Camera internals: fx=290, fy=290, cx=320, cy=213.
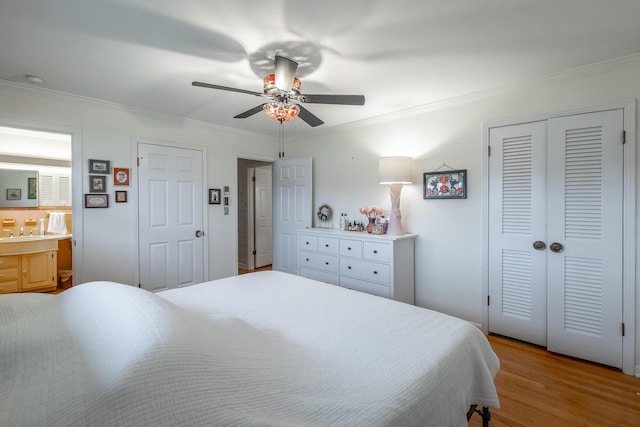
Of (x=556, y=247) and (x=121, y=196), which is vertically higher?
(x=121, y=196)

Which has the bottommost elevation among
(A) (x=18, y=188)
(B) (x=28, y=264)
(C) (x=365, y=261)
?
(B) (x=28, y=264)

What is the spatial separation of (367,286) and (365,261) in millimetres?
270

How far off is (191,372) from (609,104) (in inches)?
126

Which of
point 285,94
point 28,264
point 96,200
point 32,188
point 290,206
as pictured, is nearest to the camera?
point 285,94

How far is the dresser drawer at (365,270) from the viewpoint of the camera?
9.94 feet

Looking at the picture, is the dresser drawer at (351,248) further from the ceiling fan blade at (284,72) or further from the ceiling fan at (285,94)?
the ceiling fan blade at (284,72)

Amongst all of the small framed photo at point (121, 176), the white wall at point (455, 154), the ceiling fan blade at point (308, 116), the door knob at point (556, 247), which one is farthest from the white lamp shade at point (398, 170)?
the small framed photo at point (121, 176)

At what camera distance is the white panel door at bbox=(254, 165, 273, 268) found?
561 centimetres

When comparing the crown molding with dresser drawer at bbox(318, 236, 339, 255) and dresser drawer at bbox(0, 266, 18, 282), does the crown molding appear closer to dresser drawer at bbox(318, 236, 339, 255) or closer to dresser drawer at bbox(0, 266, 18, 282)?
dresser drawer at bbox(318, 236, 339, 255)

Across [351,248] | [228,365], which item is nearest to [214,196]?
[351,248]

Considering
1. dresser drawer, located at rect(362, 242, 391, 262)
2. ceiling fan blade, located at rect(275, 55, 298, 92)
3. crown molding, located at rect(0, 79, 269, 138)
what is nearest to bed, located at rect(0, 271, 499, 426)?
dresser drawer, located at rect(362, 242, 391, 262)

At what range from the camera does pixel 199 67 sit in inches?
90.1

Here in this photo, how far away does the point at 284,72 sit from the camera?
6.38 ft

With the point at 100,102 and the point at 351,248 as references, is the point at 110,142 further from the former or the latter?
the point at 351,248
